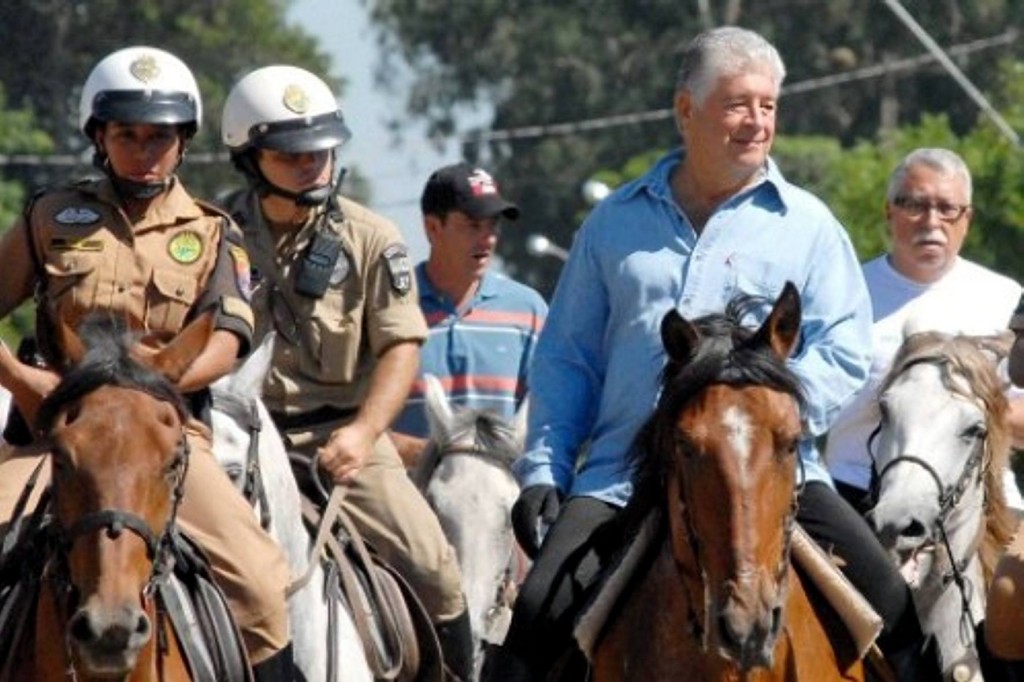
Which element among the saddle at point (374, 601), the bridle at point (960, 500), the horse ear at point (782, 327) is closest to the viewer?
the horse ear at point (782, 327)

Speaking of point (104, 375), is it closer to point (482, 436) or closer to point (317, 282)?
point (317, 282)

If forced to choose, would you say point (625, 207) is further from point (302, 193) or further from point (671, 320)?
point (302, 193)

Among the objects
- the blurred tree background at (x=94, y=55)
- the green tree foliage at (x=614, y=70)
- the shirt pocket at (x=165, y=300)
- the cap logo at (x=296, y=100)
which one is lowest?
the green tree foliage at (x=614, y=70)

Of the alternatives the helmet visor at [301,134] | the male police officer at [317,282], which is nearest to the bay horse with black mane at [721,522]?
the male police officer at [317,282]

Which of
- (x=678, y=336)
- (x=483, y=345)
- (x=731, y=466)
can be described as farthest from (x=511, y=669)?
(x=483, y=345)

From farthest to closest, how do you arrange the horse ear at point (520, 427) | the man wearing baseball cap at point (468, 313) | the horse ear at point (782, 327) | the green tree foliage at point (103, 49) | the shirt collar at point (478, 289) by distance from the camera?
1. the green tree foliage at point (103, 49)
2. the shirt collar at point (478, 289)
3. the man wearing baseball cap at point (468, 313)
4. the horse ear at point (520, 427)
5. the horse ear at point (782, 327)

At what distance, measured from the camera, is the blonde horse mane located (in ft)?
44.5

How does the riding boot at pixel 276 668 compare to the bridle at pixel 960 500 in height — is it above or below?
below

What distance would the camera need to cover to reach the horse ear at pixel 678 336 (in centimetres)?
1106

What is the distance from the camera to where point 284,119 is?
14383 millimetres

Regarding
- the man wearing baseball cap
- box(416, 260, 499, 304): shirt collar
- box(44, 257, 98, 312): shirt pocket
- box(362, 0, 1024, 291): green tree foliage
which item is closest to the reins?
box(44, 257, 98, 312): shirt pocket

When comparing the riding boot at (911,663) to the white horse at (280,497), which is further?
the white horse at (280,497)

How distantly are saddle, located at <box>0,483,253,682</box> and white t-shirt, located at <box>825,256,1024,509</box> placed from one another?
142 inches

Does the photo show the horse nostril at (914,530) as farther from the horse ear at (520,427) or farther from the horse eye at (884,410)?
the horse ear at (520,427)
